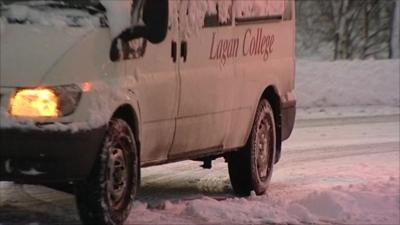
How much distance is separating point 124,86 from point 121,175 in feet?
2.01

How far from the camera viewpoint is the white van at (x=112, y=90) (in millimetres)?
6414

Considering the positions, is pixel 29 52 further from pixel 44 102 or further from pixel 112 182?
pixel 112 182

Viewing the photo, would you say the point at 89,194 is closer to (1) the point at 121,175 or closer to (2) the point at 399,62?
(1) the point at 121,175

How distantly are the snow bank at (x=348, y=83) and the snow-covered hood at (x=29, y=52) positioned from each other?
13.1 m

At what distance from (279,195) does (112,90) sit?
2950 mm

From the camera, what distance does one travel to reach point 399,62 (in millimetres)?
22016

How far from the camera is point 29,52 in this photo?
6.43 m

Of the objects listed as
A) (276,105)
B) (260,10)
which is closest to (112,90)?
(260,10)

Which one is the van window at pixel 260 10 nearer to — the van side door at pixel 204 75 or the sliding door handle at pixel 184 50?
the van side door at pixel 204 75

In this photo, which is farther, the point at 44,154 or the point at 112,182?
the point at 112,182

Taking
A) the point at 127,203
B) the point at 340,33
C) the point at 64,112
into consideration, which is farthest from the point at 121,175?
the point at 340,33

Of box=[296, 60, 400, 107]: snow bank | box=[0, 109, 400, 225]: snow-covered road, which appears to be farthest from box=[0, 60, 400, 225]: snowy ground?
box=[296, 60, 400, 107]: snow bank

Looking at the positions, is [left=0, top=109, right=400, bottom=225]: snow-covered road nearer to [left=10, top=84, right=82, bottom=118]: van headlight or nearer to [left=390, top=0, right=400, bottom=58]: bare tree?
[left=10, top=84, right=82, bottom=118]: van headlight

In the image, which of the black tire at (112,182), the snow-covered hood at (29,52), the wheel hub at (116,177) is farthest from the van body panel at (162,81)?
the wheel hub at (116,177)
